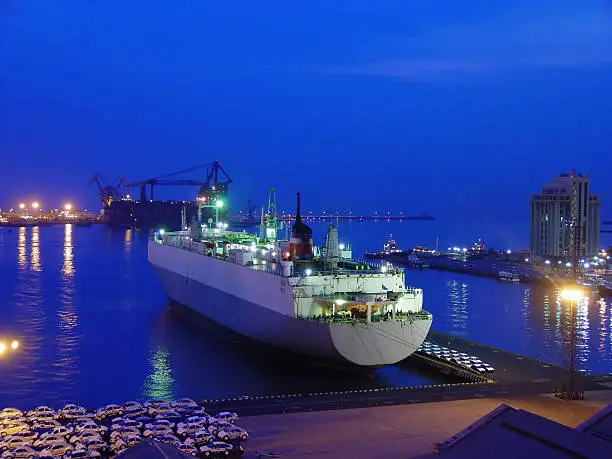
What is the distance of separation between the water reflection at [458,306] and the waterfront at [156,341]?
0.08m

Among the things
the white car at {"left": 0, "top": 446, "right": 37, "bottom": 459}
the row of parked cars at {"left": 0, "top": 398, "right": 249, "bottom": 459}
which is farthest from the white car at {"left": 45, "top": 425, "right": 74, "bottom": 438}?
the white car at {"left": 0, "top": 446, "right": 37, "bottom": 459}

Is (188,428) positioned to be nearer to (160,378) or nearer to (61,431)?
(61,431)

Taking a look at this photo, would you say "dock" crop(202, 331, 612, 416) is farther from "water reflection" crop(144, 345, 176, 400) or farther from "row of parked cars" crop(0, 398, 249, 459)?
"water reflection" crop(144, 345, 176, 400)

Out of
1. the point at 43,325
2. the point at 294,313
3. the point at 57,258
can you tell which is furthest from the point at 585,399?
the point at 57,258

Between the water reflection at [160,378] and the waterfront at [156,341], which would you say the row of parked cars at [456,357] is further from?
the water reflection at [160,378]

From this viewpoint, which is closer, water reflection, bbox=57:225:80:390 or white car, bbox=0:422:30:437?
white car, bbox=0:422:30:437

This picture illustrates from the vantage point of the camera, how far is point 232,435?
42.0 ft

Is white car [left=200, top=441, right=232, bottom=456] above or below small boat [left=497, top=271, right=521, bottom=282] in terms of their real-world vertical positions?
below

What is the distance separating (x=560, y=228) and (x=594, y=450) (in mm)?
55956

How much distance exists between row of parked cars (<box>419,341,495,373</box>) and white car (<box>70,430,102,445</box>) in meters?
9.95

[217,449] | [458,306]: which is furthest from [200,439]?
[458,306]

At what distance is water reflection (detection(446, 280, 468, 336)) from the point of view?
28461 mm

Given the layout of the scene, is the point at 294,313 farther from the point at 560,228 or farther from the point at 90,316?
the point at 560,228

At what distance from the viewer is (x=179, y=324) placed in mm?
28484
